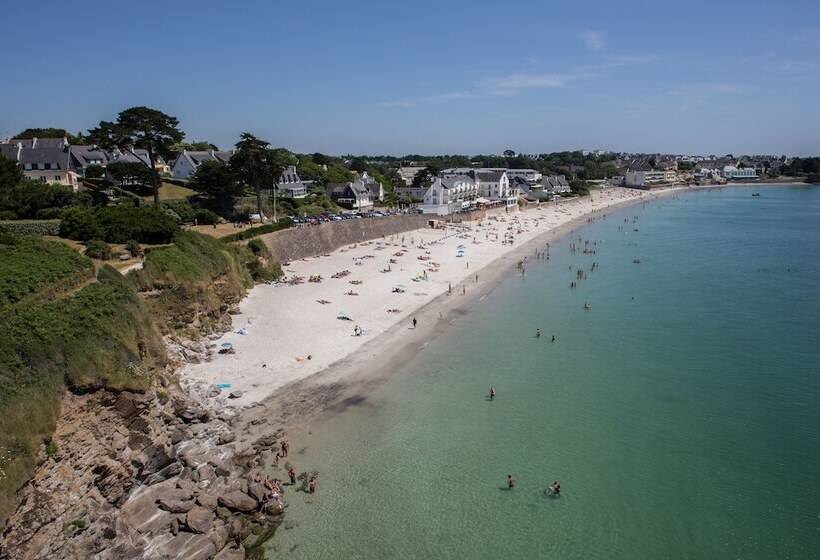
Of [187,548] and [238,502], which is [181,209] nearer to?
[238,502]

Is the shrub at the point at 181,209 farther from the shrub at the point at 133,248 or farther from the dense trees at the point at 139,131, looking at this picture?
the shrub at the point at 133,248

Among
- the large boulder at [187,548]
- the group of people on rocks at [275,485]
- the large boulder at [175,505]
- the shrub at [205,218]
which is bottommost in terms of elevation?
the large boulder at [187,548]

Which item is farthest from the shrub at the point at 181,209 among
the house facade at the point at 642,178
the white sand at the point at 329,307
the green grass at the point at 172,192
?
the house facade at the point at 642,178

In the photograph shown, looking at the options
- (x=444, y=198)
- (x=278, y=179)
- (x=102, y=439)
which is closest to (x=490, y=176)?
(x=444, y=198)

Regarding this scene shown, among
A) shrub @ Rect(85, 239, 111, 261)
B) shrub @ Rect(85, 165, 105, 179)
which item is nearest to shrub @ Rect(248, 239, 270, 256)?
shrub @ Rect(85, 239, 111, 261)

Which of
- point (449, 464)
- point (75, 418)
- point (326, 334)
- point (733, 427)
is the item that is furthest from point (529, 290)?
point (75, 418)

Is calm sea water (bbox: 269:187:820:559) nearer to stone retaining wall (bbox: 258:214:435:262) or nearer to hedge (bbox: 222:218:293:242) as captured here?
stone retaining wall (bbox: 258:214:435:262)
